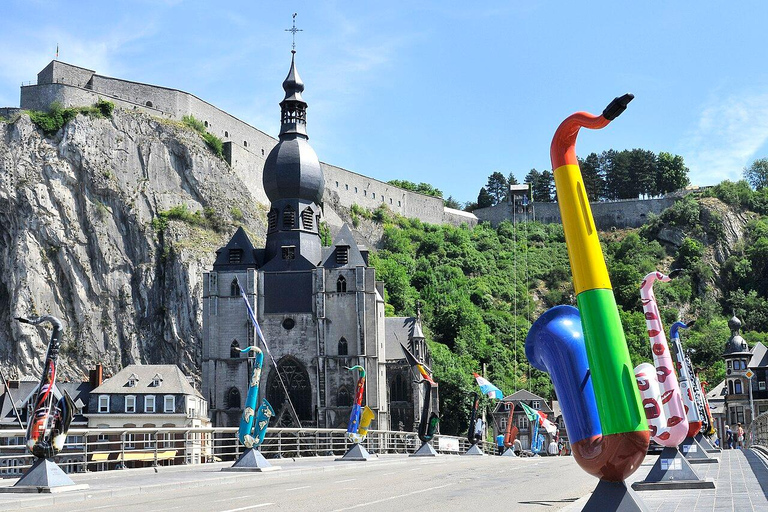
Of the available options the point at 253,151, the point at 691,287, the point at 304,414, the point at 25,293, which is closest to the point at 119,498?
the point at 304,414

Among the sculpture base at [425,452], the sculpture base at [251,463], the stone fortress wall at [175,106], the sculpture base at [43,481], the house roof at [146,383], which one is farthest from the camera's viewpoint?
the stone fortress wall at [175,106]

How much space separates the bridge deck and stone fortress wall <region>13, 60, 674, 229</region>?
6819 centimetres

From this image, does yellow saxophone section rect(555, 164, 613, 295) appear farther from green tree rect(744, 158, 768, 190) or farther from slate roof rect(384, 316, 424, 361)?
green tree rect(744, 158, 768, 190)

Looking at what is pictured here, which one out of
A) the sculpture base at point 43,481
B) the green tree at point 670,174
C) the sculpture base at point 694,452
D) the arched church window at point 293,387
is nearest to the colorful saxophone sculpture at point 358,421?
the sculpture base at point 694,452

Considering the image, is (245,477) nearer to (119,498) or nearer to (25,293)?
(119,498)

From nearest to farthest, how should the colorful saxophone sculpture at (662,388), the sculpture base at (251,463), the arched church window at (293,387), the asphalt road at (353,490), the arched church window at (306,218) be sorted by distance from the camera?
the asphalt road at (353,490)
the colorful saxophone sculpture at (662,388)
the sculpture base at (251,463)
the arched church window at (293,387)
the arched church window at (306,218)

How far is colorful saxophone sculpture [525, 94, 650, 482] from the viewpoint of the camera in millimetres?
7969

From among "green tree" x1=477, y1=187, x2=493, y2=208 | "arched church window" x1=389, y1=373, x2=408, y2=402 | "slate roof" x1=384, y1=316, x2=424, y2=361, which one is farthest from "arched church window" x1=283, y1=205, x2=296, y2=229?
"green tree" x1=477, y1=187, x2=493, y2=208

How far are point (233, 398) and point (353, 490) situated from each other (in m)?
40.8

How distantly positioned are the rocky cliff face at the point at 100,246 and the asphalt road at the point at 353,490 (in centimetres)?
5319

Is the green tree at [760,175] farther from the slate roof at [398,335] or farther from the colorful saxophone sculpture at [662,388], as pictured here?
the colorful saxophone sculpture at [662,388]

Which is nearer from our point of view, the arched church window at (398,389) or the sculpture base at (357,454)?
the sculpture base at (357,454)

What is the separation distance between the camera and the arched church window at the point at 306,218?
5923cm

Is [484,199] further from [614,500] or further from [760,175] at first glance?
[614,500]
